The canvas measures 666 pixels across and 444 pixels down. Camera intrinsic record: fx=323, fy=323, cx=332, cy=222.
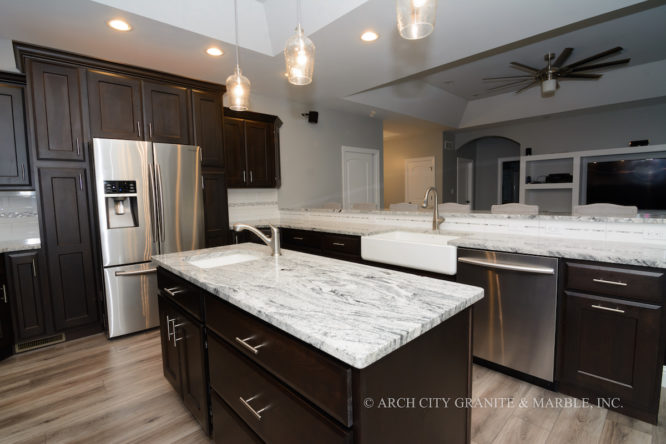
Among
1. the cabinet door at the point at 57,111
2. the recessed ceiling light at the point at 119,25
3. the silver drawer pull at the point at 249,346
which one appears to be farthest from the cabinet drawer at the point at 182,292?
the recessed ceiling light at the point at 119,25

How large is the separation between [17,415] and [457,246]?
9.34ft

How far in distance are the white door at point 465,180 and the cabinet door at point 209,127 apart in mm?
5940

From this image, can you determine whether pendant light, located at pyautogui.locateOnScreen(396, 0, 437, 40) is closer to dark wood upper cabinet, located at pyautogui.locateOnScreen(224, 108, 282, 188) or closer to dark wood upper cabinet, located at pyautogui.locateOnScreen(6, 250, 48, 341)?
dark wood upper cabinet, located at pyautogui.locateOnScreen(224, 108, 282, 188)

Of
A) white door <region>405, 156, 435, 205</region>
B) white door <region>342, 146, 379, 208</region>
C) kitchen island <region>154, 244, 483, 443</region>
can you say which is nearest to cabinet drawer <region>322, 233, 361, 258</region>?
kitchen island <region>154, 244, 483, 443</region>

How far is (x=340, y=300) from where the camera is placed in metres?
1.10

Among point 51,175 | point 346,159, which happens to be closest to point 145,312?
point 51,175

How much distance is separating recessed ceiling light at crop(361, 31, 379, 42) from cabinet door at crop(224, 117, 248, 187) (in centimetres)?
179

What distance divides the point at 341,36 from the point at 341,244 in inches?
70.3

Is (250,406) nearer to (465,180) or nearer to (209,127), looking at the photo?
(209,127)

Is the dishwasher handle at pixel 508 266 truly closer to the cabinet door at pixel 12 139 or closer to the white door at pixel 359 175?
the white door at pixel 359 175

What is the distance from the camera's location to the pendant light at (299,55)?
5.07 feet

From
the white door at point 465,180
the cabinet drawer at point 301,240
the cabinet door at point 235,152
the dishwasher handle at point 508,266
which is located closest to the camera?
the dishwasher handle at point 508,266

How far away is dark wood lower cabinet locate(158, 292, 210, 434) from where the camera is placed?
4.84 feet

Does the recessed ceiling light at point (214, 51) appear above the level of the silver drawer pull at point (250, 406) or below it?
above
